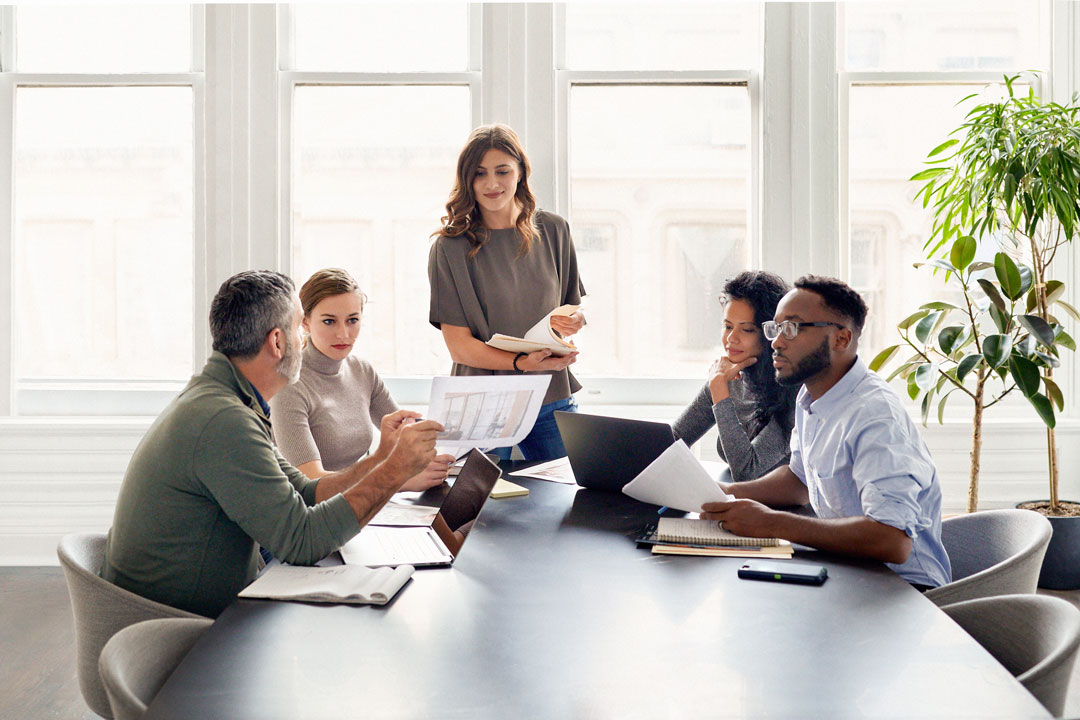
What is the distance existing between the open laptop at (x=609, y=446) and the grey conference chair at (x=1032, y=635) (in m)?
0.89

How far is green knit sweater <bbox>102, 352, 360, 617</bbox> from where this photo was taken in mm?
1772

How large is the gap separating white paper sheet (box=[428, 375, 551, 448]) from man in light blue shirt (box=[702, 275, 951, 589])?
624mm

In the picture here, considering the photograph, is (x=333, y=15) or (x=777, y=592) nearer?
(x=777, y=592)

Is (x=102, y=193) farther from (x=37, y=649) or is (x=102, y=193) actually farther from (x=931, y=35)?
(x=931, y=35)

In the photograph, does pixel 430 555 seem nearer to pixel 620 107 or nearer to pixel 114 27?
pixel 620 107

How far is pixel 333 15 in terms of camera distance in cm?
440

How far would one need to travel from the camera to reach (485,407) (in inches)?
93.0

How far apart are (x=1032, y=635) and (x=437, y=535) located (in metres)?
1.18

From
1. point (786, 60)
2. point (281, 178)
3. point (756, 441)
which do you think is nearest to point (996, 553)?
point (756, 441)

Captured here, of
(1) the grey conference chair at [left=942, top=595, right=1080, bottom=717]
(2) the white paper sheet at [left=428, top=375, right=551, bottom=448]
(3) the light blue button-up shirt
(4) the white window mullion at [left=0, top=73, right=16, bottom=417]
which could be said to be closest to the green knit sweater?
(2) the white paper sheet at [left=428, top=375, right=551, bottom=448]

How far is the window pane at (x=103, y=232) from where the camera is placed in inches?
175

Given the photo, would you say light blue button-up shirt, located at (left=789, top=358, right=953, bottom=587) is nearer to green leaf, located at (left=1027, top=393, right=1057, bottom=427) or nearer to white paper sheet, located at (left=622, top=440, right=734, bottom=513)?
white paper sheet, located at (left=622, top=440, right=734, bottom=513)

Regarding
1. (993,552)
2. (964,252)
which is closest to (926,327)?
(964,252)

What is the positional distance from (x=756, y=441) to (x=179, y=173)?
3.17 meters
